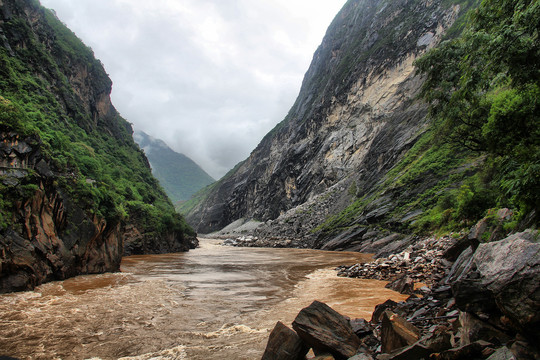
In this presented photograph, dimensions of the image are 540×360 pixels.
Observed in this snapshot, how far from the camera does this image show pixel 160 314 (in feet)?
32.6

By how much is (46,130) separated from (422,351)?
31.8m

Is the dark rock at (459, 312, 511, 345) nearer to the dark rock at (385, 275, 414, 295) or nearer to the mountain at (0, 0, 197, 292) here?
the dark rock at (385, 275, 414, 295)

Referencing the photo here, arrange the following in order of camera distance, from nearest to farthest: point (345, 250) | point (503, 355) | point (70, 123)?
point (503, 355) < point (345, 250) < point (70, 123)

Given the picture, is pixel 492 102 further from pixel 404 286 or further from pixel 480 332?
pixel 480 332

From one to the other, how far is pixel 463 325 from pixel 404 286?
746 cm

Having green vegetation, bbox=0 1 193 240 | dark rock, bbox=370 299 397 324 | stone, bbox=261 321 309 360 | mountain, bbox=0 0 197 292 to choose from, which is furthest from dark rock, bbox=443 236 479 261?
green vegetation, bbox=0 1 193 240

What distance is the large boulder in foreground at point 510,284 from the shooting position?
376 centimetres

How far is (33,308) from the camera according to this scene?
1008 centimetres

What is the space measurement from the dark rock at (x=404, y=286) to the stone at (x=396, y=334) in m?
6.52

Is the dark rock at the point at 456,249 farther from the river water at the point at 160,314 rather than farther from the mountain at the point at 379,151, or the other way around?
the river water at the point at 160,314

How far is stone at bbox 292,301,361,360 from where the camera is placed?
527 cm

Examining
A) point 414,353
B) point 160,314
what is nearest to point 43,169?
point 160,314

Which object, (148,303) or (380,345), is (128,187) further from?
(380,345)

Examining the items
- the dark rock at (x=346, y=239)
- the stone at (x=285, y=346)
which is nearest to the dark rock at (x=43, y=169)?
the stone at (x=285, y=346)
